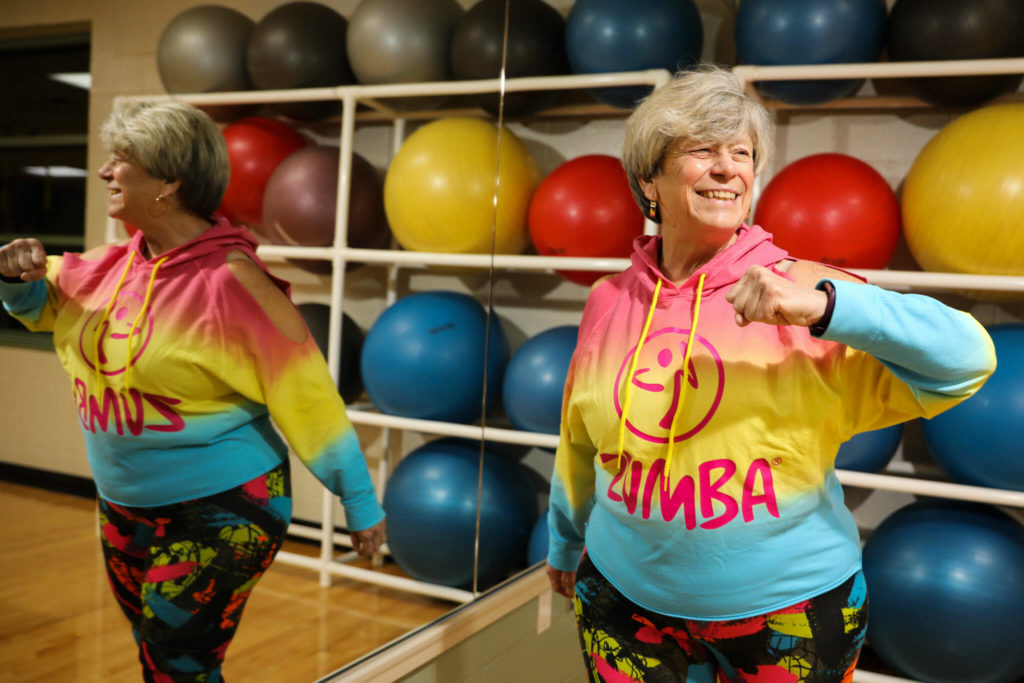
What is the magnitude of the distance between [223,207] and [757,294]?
1.02 m

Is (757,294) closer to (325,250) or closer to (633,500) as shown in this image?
(633,500)

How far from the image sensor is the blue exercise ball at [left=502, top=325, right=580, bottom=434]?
2857 mm

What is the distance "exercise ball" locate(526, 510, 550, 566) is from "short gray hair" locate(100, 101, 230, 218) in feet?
5.80

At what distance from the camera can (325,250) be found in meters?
1.94

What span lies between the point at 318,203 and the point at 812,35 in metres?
1.69

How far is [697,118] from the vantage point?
125 centimetres

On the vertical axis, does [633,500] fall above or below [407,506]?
above

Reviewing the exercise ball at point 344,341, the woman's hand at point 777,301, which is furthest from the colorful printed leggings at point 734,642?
the exercise ball at point 344,341

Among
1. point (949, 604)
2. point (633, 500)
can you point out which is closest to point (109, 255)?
point (633, 500)

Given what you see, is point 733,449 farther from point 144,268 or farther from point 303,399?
point 144,268

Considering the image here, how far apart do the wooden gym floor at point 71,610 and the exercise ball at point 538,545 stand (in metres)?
1.21

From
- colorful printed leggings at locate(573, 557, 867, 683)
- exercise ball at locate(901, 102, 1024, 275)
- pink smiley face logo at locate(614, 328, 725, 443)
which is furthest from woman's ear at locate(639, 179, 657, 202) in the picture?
exercise ball at locate(901, 102, 1024, 275)

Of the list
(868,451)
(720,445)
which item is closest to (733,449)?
(720,445)

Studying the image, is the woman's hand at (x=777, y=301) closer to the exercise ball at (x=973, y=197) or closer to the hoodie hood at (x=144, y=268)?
the hoodie hood at (x=144, y=268)
